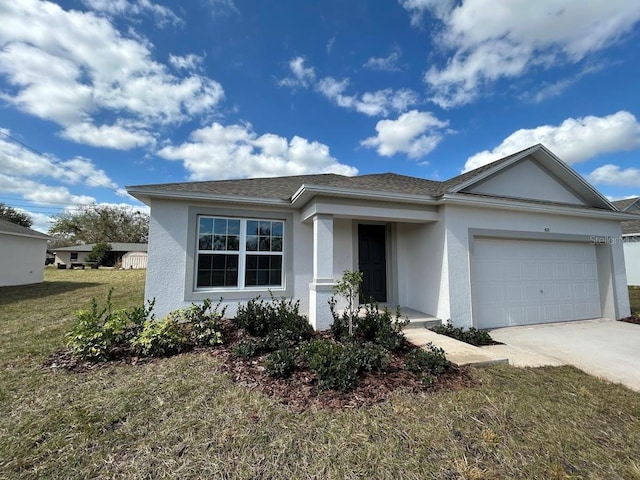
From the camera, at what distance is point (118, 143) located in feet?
59.1

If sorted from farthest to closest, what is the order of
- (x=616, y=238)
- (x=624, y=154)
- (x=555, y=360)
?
(x=624, y=154), (x=616, y=238), (x=555, y=360)

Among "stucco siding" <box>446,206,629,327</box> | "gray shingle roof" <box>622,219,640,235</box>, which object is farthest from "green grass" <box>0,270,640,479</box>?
"gray shingle roof" <box>622,219,640,235</box>

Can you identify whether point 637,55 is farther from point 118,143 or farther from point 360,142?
point 118,143

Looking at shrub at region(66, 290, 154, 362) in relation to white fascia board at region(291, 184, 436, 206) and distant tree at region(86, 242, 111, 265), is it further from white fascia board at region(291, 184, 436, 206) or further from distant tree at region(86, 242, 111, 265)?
distant tree at region(86, 242, 111, 265)

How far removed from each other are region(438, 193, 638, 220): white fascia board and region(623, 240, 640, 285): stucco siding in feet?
40.8

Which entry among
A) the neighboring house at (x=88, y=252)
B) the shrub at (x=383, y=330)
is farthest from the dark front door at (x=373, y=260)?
the neighboring house at (x=88, y=252)

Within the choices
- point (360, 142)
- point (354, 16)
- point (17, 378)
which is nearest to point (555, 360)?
point (17, 378)

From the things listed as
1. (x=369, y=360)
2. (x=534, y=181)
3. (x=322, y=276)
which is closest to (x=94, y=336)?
(x=322, y=276)

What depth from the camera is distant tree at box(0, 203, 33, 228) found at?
3480 centimetres

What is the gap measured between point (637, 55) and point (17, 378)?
15.7 meters

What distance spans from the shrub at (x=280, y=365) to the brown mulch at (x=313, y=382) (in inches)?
3.1

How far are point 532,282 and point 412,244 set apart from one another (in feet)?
11.2

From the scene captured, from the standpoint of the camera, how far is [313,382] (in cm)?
366

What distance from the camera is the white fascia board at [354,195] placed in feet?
19.6
